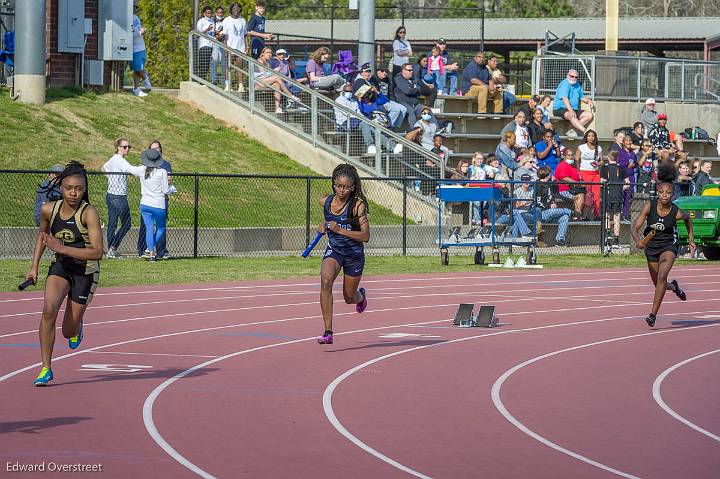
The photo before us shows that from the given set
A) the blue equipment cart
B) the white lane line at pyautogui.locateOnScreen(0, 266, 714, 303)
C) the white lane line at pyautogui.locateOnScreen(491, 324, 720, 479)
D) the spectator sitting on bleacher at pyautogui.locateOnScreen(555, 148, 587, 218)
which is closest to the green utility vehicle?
the white lane line at pyautogui.locateOnScreen(0, 266, 714, 303)

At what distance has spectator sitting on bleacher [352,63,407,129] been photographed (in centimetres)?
3280

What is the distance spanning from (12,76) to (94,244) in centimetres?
2306

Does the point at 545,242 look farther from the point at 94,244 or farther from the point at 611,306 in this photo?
the point at 94,244

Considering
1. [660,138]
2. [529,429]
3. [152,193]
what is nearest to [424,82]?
[660,138]

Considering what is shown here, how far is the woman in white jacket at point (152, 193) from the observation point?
2403 centimetres

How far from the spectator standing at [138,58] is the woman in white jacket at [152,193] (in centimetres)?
1173

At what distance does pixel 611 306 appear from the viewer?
19500 millimetres

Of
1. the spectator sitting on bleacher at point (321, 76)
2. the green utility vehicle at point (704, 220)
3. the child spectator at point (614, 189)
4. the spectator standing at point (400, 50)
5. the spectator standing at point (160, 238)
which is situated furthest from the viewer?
the spectator standing at point (400, 50)

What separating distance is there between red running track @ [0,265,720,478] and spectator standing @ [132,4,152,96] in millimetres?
16730

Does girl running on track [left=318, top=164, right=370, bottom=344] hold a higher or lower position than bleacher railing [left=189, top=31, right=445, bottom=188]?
lower

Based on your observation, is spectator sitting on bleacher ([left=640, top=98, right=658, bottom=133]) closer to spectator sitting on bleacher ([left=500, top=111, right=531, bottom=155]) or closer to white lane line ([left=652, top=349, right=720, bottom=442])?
spectator sitting on bleacher ([left=500, top=111, right=531, bottom=155])

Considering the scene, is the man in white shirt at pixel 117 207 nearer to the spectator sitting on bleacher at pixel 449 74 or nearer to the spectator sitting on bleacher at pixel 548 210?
the spectator sitting on bleacher at pixel 548 210

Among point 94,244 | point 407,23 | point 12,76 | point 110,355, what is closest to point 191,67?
point 12,76

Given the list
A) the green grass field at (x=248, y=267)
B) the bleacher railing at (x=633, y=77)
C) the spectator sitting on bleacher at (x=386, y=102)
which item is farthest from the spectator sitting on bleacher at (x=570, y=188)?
the bleacher railing at (x=633, y=77)
